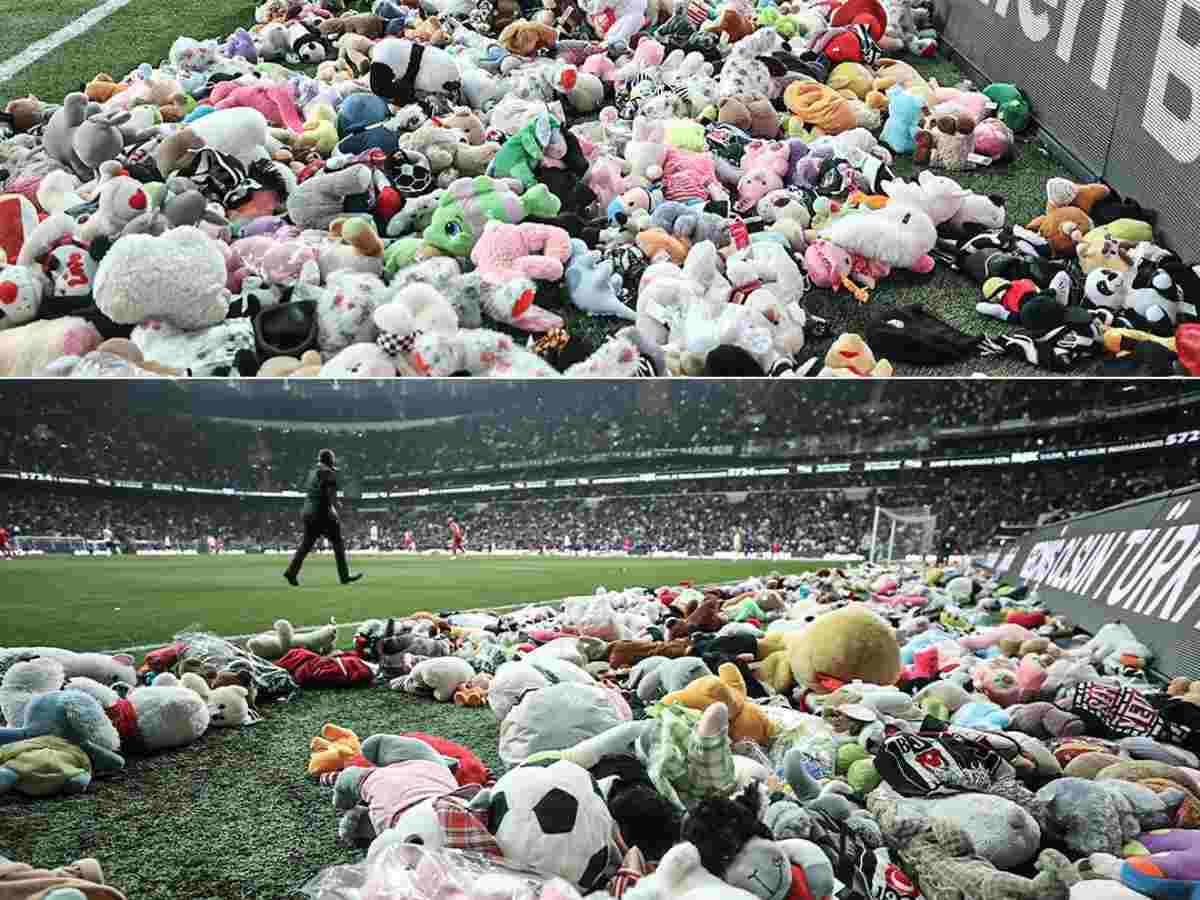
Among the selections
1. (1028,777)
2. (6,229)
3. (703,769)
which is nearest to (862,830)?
(703,769)

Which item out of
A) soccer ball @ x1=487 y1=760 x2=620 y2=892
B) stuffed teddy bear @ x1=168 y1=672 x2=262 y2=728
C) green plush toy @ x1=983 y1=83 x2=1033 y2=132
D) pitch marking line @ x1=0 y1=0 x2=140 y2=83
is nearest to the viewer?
soccer ball @ x1=487 y1=760 x2=620 y2=892

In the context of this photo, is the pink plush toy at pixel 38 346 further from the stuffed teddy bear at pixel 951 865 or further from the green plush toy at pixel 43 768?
the stuffed teddy bear at pixel 951 865

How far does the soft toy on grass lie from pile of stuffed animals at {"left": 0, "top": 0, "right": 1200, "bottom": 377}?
1.64ft

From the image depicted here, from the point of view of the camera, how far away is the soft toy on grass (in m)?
2.21

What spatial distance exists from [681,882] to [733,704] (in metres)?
0.56

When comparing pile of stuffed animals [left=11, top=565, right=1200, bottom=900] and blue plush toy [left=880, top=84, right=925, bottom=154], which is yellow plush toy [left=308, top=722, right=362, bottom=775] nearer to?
pile of stuffed animals [left=11, top=565, right=1200, bottom=900]

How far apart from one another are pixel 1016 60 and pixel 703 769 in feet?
9.37

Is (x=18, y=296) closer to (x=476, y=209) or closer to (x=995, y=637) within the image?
(x=476, y=209)

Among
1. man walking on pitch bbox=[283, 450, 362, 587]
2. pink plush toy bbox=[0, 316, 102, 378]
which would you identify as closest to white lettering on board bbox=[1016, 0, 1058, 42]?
man walking on pitch bbox=[283, 450, 362, 587]

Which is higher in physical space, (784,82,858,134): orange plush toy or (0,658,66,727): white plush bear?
(784,82,858,134): orange plush toy

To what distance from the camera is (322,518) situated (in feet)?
8.06

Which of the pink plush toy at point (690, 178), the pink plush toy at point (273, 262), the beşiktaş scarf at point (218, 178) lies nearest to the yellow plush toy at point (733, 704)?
the pink plush toy at point (273, 262)

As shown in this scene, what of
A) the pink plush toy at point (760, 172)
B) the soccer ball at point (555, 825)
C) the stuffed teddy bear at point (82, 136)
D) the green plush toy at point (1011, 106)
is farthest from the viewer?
the green plush toy at point (1011, 106)

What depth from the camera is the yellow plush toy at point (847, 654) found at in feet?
6.24
